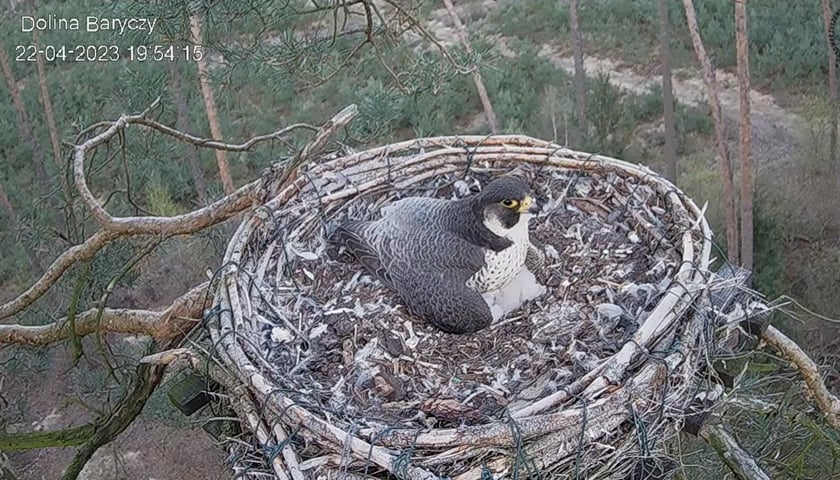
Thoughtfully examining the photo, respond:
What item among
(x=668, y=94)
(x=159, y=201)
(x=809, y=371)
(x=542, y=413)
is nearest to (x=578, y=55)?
(x=668, y=94)

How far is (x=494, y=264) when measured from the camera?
3520 mm

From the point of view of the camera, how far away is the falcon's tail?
11.7ft

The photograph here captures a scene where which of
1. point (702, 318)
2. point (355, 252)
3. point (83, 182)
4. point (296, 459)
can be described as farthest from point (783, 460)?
point (83, 182)

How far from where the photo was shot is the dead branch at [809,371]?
2.96 metres

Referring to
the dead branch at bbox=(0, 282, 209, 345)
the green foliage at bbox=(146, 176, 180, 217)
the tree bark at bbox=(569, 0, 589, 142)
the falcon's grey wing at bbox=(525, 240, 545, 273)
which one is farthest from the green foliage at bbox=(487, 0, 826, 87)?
the dead branch at bbox=(0, 282, 209, 345)

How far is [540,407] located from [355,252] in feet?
4.54

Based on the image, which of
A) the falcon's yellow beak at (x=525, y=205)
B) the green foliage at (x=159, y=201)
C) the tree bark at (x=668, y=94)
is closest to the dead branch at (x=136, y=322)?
the falcon's yellow beak at (x=525, y=205)

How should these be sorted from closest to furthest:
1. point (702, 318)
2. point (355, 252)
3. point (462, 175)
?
point (702, 318) < point (355, 252) < point (462, 175)

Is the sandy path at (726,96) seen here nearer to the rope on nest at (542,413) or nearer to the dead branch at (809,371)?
the dead branch at (809,371)

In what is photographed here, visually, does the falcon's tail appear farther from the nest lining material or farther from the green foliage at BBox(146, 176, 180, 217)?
the green foliage at BBox(146, 176, 180, 217)

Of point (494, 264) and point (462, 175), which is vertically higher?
point (462, 175)

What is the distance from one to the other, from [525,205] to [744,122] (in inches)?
151

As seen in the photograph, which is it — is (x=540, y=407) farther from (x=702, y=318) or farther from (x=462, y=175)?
(x=462, y=175)

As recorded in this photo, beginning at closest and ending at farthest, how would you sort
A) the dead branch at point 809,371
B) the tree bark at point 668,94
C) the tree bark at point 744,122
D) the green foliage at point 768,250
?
the dead branch at point 809,371 < the tree bark at point 744,122 < the tree bark at point 668,94 < the green foliage at point 768,250
